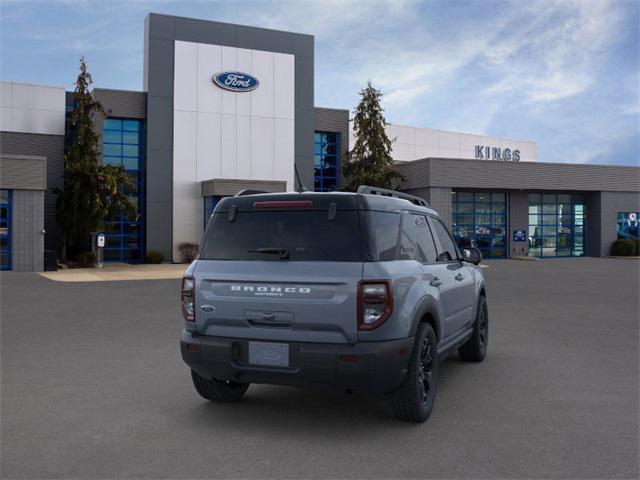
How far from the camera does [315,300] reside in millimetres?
4707

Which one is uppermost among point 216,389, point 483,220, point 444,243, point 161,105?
point 161,105

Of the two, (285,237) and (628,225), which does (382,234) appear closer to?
(285,237)

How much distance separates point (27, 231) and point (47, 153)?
772 cm

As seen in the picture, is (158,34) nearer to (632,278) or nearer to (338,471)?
(632,278)

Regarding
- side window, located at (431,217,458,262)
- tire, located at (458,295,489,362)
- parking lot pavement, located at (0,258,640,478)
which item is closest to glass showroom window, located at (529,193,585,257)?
parking lot pavement, located at (0,258,640,478)

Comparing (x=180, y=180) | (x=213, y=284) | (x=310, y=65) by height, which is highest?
(x=310, y=65)

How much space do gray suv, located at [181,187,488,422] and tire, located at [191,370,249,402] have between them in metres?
0.02

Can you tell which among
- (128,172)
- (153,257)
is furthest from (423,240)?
(128,172)

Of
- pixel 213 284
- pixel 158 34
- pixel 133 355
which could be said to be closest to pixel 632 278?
pixel 133 355

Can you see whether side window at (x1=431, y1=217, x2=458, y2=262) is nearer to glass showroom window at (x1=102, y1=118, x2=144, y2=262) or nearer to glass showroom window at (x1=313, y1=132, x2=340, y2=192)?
glass showroom window at (x1=102, y1=118, x2=144, y2=262)

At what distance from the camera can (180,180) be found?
30.9 m

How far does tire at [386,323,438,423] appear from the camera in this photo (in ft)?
16.3

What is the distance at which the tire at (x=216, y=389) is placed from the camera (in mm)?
5551

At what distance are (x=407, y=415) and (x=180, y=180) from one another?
27269 millimetres
